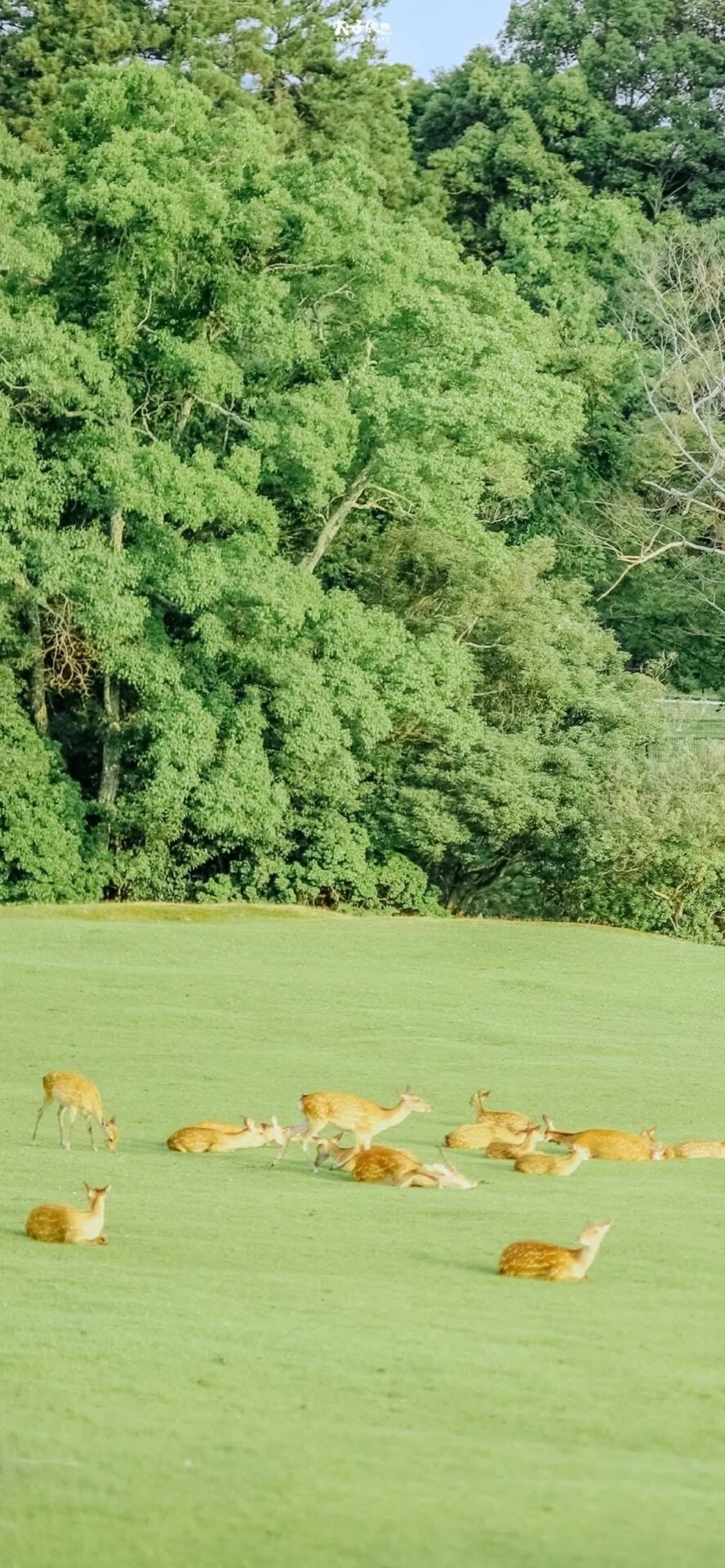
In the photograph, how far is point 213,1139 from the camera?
35.2 feet

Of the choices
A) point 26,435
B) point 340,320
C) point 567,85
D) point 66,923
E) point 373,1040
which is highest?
point 567,85

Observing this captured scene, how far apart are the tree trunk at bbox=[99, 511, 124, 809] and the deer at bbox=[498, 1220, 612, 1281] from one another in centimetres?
2027

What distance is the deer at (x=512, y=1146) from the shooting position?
10719mm

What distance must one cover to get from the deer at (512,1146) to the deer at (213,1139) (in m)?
1.07

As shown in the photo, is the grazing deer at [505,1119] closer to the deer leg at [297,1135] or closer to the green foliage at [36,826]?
the deer leg at [297,1135]

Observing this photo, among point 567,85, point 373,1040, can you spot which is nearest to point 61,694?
point 373,1040

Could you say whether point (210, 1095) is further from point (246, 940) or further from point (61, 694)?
point (61, 694)

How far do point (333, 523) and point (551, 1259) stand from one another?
2166 cm

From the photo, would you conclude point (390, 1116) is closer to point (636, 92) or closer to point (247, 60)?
point (247, 60)

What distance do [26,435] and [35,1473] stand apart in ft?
72.2

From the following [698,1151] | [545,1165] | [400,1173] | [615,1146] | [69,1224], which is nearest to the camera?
[69,1224]

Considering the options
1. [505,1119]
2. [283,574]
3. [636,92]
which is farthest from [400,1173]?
[636,92]

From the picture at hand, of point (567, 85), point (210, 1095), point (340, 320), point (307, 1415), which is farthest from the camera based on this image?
point (567, 85)

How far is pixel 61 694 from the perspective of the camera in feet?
93.2
